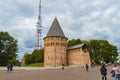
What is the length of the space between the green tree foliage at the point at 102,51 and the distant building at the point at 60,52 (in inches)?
492

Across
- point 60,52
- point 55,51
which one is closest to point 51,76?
point 55,51

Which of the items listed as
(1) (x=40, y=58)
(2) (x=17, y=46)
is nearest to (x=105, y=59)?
(1) (x=40, y=58)

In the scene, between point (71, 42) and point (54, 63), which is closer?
A: point (54, 63)

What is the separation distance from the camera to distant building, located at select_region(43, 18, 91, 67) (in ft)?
258

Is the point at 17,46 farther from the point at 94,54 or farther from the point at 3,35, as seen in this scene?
the point at 94,54

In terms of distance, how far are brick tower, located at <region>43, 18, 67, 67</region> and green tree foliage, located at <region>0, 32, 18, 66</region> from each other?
417 inches

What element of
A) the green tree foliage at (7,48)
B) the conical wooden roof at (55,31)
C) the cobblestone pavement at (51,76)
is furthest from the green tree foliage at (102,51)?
the cobblestone pavement at (51,76)

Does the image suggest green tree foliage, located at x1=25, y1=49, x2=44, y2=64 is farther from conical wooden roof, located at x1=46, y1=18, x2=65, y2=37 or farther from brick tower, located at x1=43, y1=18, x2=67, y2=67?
conical wooden roof, located at x1=46, y1=18, x2=65, y2=37

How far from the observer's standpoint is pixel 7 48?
259 ft

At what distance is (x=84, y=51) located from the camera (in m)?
79.1

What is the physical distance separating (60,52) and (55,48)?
85.8 inches

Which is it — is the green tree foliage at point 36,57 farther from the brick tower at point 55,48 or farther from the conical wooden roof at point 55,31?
the conical wooden roof at point 55,31

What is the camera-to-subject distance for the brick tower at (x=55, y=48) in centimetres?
7975

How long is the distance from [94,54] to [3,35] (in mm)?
34930
